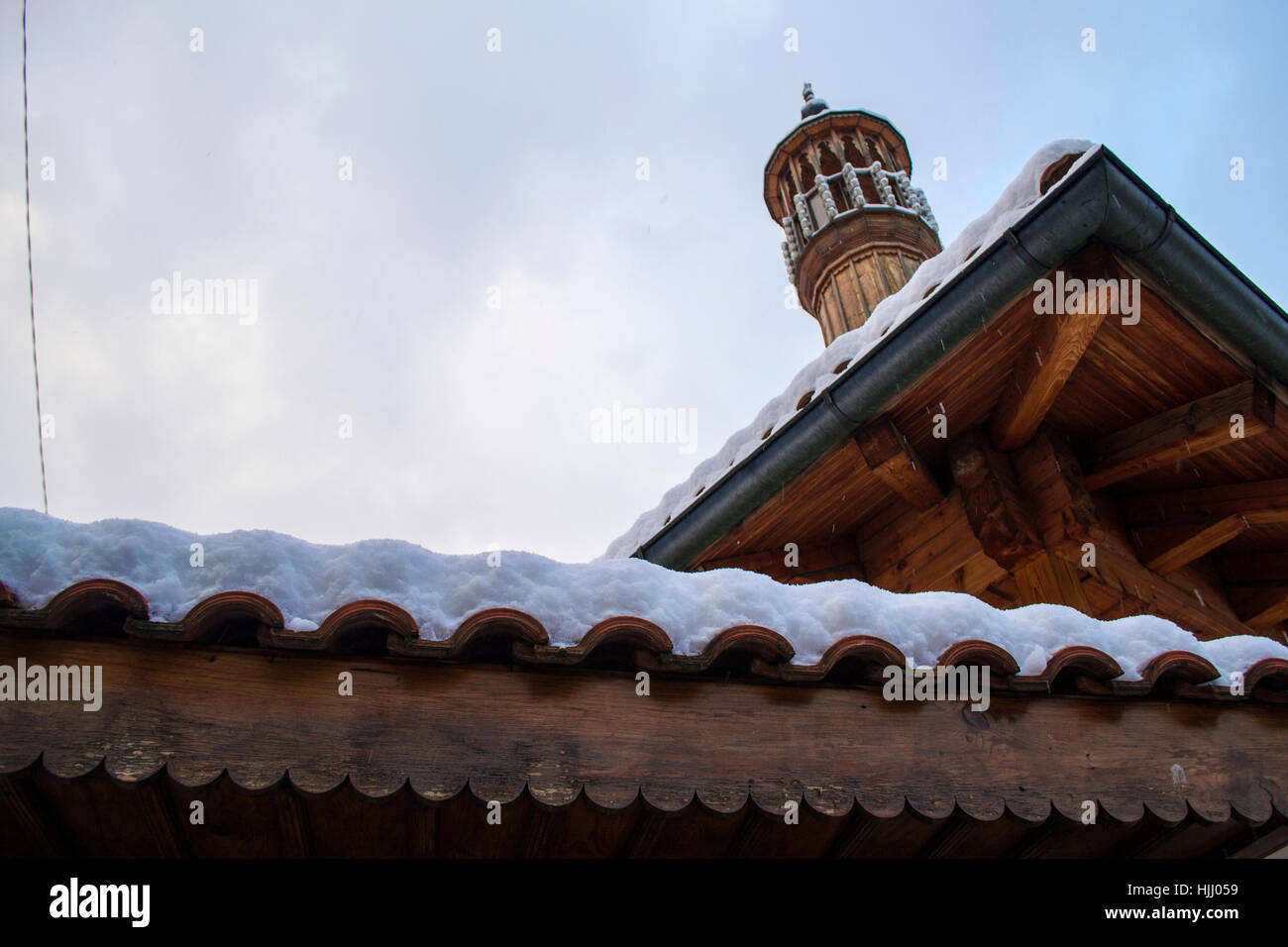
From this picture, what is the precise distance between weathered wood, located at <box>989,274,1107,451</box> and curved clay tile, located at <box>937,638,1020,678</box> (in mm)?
2635

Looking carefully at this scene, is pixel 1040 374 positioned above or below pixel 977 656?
above

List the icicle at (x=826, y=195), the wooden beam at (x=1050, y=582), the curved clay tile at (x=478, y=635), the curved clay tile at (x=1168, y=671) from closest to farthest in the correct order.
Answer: the curved clay tile at (x=478, y=635) → the curved clay tile at (x=1168, y=671) → the wooden beam at (x=1050, y=582) → the icicle at (x=826, y=195)

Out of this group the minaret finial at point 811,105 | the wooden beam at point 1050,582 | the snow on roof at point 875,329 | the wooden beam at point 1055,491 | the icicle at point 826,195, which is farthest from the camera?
the minaret finial at point 811,105

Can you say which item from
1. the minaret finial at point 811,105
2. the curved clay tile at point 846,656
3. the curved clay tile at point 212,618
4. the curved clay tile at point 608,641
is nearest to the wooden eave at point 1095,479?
the curved clay tile at point 846,656

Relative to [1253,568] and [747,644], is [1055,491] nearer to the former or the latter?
[1253,568]

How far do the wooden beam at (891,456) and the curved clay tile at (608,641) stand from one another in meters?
3.15

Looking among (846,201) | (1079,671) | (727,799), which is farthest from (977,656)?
(846,201)

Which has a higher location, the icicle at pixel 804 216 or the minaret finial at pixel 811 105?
the minaret finial at pixel 811 105

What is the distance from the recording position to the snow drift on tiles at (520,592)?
226cm

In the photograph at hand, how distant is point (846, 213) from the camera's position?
39.2 ft

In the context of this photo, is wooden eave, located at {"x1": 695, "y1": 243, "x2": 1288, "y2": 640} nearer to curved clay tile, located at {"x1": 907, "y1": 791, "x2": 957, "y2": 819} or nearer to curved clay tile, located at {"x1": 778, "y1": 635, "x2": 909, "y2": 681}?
curved clay tile, located at {"x1": 778, "y1": 635, "x2": 909, "y2": 681}

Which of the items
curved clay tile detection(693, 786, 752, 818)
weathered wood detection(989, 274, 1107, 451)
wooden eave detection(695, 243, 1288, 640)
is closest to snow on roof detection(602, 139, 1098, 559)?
wooden eave detection(695, 243, 1288, 640)

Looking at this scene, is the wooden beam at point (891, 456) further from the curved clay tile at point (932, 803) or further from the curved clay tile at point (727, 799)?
the curved clay tile at point (727, 799)

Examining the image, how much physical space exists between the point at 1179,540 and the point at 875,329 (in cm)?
228
